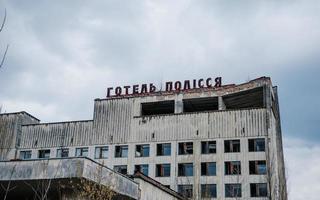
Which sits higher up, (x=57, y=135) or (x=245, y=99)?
(x=245, y=99)

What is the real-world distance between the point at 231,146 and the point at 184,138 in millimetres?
4848

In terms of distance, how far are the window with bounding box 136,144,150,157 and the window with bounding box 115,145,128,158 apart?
1.27 meters

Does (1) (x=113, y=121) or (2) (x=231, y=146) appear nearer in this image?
(2) (x=231, y=146)

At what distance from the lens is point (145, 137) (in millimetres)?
52000

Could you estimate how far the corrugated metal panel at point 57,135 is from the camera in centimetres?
5420

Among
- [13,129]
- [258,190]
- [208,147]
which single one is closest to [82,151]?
[13,129]

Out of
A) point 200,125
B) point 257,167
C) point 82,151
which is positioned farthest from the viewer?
point 82,151

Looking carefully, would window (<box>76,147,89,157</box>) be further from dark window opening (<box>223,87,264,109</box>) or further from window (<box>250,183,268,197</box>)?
window (<box>250,183,268,197</box>)

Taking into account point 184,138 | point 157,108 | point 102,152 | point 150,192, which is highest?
point 157,108

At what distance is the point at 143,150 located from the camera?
51.9m

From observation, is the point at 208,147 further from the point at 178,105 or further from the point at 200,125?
the point at 178,105

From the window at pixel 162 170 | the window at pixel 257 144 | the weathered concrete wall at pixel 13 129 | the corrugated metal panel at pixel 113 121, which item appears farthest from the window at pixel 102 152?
the window at pixel 257 144

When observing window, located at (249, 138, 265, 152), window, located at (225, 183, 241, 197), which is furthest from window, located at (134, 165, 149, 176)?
window, located at (249, 138, 265, 152)

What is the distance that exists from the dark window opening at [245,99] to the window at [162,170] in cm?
913
